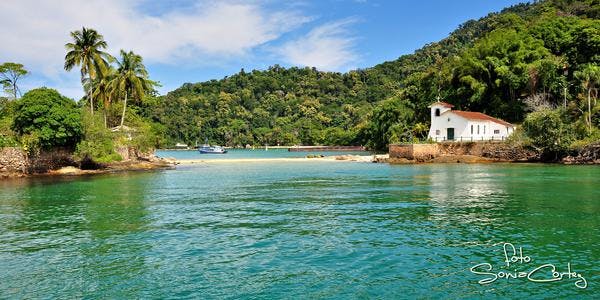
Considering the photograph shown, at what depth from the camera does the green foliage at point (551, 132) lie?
59.4 meters

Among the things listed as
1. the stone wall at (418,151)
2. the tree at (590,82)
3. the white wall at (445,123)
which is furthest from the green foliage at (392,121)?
the tree at (590,82)

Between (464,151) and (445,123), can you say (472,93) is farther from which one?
(464,151)

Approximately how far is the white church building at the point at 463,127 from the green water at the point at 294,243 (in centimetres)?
4220

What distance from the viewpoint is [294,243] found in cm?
1714

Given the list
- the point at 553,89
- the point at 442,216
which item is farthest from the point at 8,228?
the point at 553,89

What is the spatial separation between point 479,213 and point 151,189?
2524 centimetres

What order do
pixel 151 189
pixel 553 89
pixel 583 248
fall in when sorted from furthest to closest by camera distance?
1. pixel 553 89
2. pixel 151 189
3. pixel 583 248

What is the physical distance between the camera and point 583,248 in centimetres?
1577

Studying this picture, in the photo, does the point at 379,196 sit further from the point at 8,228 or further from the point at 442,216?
the point at 8,228

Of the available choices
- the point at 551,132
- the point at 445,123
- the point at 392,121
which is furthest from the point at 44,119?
the point at 392,121

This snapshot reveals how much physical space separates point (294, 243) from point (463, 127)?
63.2 m

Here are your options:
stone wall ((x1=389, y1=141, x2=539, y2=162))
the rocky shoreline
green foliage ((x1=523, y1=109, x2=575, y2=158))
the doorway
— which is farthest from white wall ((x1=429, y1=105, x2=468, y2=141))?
the rocky shoreline

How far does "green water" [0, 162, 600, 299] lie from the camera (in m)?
12.3

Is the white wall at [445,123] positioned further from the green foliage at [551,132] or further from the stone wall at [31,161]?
the stone wall at [31,161]
